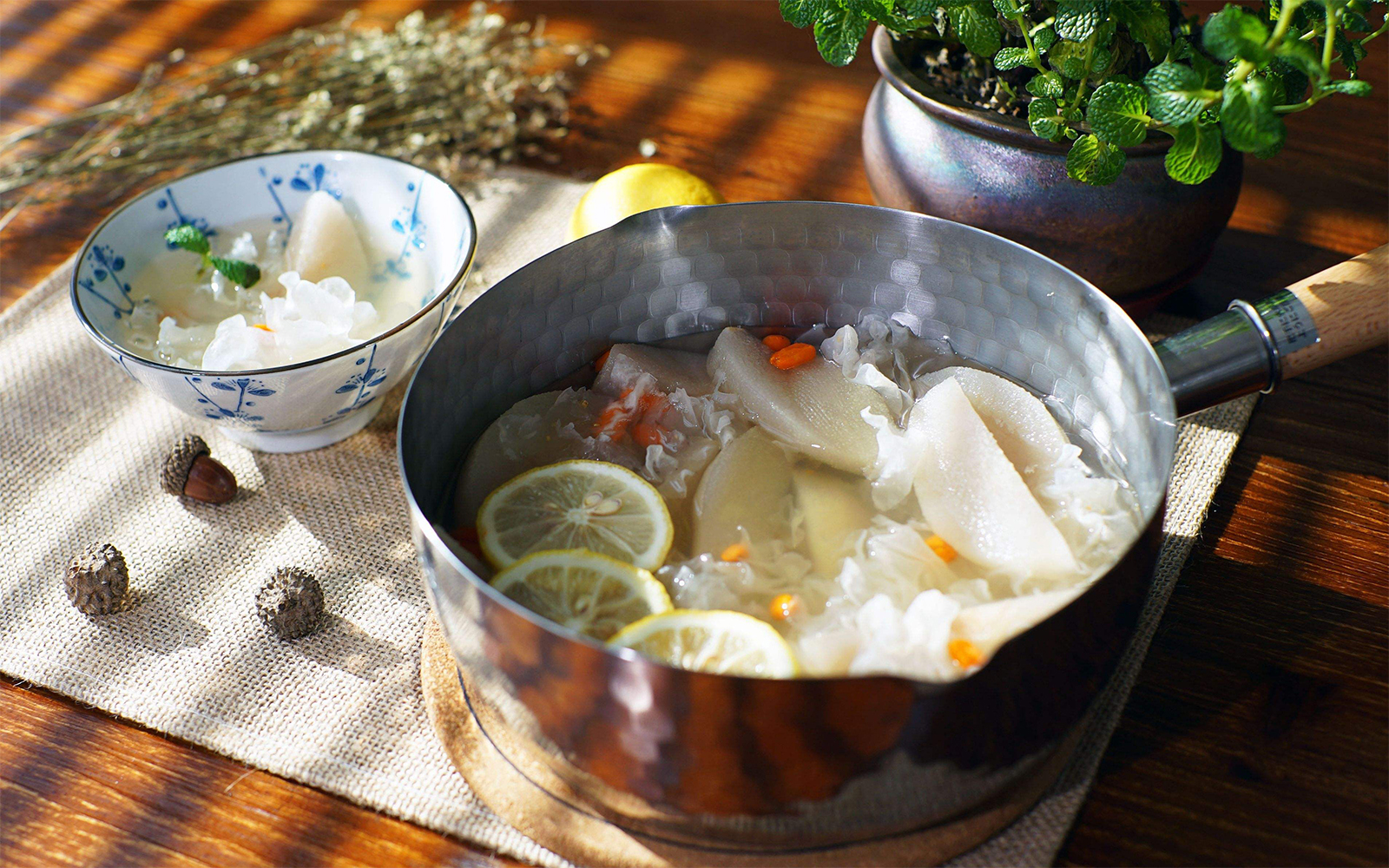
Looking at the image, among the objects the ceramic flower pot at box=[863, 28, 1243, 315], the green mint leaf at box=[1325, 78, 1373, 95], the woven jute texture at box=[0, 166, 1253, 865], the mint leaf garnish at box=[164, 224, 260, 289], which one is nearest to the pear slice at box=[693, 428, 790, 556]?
the woven jute texture at box=[0, 166, 1253, 865]

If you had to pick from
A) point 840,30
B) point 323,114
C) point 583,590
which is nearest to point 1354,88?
point 840,30

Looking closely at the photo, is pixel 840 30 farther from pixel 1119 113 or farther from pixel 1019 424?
pixel 1019 424

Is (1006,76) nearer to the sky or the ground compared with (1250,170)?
nearer to the sky

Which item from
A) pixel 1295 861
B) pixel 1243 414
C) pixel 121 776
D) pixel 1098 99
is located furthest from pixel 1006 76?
pixel 121 776

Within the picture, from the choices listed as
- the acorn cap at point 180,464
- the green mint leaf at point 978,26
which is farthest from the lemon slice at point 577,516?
the green mint leaf at point 978,26

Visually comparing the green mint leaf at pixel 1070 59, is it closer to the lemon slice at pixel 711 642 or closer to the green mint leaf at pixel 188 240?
the lemon slice at pixel 711 642

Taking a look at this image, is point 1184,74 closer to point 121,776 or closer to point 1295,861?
point 1295,861
